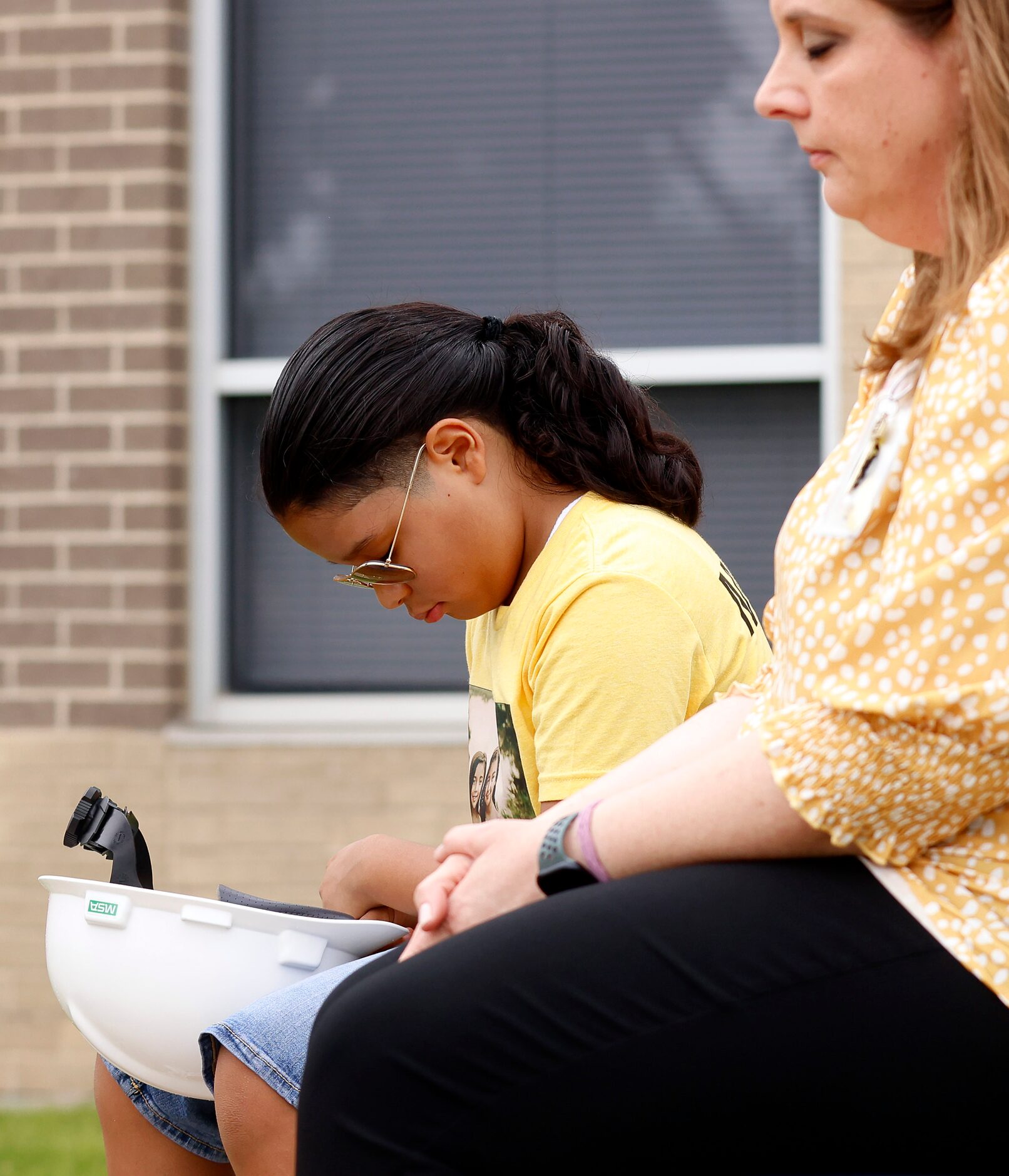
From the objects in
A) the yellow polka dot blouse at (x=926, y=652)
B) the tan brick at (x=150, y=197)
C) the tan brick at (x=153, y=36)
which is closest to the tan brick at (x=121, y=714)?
the tan brick at (x=150, y=197)

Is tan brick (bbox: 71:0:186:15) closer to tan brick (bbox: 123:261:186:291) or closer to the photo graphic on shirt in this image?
tan brick (bbox: 123:261:186:291)

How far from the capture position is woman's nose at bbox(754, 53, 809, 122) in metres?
1.21

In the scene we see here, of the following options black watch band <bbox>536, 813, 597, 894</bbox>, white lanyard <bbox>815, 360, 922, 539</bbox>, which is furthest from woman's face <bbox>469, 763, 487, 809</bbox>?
white lanyard <bbox>815, 360, 922, 539</bbox>

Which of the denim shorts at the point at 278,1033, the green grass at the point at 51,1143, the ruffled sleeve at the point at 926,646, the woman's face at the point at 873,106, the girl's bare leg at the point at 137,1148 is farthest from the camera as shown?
the green grass at the point at 51,1143

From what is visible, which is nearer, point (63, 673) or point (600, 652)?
point (600, 652)

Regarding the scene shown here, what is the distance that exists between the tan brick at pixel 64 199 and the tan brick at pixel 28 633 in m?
1.15

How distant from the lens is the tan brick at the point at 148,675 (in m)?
3.82

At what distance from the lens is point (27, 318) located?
3.92 m

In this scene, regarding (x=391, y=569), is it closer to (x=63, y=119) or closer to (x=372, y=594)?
(x=372, y=594)

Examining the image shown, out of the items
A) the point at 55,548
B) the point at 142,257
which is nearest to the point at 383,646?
the point at 55,548

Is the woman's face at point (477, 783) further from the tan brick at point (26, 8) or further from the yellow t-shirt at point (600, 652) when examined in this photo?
the tan brick at point (26, 8)

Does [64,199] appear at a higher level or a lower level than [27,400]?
higher

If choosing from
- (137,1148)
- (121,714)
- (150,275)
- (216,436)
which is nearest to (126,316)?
(150,275)

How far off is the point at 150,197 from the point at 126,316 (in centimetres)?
34
